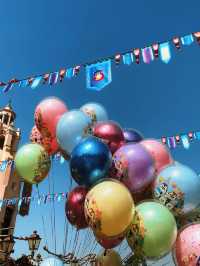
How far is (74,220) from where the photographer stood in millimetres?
7672

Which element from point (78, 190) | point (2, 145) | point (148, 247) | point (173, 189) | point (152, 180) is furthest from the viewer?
point (2, 145)

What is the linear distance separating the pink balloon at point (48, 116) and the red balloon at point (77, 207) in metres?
1.48

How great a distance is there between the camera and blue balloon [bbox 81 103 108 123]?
27.9 ft

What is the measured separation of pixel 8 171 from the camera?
33.6 m

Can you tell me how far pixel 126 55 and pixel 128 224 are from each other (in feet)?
15.9

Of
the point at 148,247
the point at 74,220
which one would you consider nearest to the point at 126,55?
the point at 74,220

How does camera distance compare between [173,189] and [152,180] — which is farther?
[152,180]

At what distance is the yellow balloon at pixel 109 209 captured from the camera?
590 cm

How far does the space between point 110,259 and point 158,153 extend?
2.52 meters

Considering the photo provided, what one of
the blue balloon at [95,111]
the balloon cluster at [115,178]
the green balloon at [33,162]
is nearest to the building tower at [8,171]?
the blue balloon at [95,111]

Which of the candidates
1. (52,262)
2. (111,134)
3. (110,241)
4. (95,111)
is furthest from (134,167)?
(52,262)

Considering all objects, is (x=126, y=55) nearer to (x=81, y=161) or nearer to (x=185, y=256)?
(x=81, y=161)

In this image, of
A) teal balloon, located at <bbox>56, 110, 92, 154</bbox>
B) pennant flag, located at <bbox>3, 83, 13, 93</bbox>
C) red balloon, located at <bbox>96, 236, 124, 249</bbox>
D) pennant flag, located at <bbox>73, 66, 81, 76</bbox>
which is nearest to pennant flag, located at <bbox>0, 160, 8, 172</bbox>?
pennant flag, located at <bbox>3, 83, 13, 93</bbox>

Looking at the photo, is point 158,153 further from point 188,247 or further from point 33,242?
point 33,242
